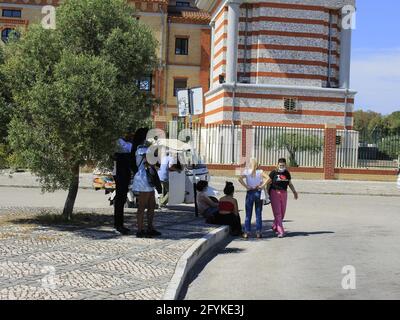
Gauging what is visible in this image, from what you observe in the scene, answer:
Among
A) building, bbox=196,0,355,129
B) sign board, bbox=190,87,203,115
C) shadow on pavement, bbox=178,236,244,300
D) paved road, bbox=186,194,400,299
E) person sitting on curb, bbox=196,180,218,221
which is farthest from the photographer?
building, bbox=196,0,355,129

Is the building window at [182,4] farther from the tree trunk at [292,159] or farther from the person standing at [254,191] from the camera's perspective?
the person standing at [254,191]

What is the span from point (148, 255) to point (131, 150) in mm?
2532

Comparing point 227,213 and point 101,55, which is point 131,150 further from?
point 227,213

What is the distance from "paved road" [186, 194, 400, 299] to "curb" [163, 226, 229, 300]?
0.20 m

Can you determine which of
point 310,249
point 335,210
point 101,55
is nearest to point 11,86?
point 101,55

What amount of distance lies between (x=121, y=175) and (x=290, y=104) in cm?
2141

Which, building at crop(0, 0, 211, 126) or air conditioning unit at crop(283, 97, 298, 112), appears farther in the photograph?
building at crop(0, 0, 211, 126)

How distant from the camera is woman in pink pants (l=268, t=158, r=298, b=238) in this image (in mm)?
12406

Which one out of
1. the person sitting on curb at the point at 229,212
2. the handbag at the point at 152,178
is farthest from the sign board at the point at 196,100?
the handbag at the point at 152,178

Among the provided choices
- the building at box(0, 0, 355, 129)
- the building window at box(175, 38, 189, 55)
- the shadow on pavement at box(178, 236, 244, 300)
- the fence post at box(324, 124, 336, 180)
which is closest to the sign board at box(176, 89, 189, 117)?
the shadow on pavement at box(178, 236, 244, 300)

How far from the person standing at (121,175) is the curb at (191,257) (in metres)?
1.54

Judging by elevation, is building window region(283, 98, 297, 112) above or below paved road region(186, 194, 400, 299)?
above

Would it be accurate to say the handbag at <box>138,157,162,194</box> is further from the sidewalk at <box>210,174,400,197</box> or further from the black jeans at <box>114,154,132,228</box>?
the sidewalk at <box>210,174,400,197</box>

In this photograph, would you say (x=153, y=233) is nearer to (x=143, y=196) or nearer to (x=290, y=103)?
(x=143, y=196)
